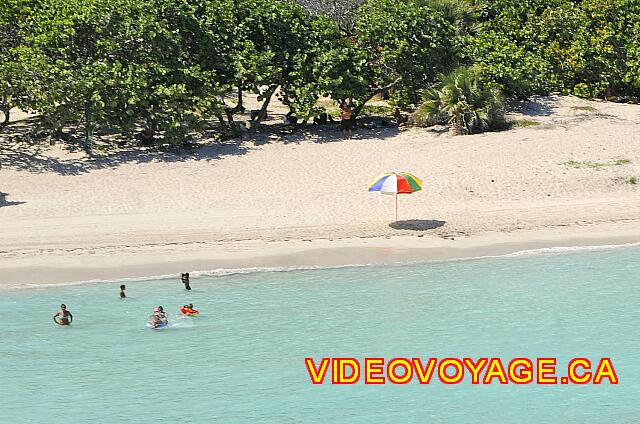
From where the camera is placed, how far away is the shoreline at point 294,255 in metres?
24.8

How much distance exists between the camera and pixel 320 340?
2155cm

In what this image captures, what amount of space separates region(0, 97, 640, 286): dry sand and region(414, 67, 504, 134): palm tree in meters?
0.76

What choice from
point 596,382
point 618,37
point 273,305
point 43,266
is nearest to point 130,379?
point 273,305

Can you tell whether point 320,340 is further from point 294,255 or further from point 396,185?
point 396,185

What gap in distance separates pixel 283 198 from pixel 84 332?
31.1 ft

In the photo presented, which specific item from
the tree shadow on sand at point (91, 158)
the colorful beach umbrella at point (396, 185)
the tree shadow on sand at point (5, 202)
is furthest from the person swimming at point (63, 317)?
the tree shadow on sand at point (91, 158)

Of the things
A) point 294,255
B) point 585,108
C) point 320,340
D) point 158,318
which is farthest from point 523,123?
point 158,318

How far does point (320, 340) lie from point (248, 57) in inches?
663

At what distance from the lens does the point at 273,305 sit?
924 inches

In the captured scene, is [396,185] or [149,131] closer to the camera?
[396,185]

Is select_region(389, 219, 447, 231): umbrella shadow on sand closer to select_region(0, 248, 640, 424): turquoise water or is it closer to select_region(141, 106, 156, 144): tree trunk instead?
select_region(0, 248, 640, 424): turquoise water

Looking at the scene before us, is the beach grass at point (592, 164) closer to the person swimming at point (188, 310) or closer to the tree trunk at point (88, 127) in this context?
the person swimming at point (188, 310)

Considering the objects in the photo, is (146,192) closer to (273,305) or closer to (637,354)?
(273,305)

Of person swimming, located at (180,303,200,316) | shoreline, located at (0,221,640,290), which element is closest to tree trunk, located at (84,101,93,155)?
shoreline, located at (0,221,640,290)
